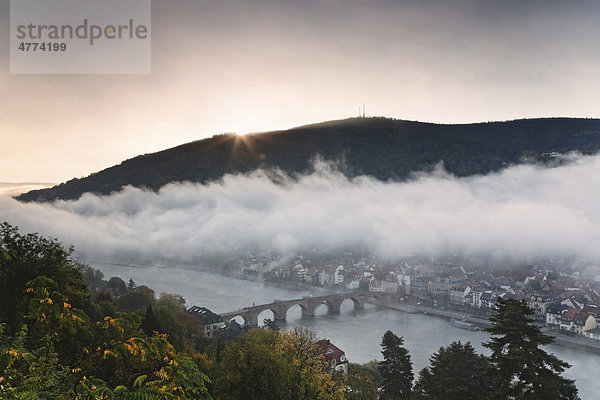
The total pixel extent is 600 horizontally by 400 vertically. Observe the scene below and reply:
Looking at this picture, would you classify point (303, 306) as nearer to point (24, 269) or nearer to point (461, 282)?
point (461, 282)

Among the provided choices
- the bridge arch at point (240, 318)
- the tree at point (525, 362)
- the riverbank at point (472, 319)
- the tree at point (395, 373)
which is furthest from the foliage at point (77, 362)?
the riverbank at point (472, 319)

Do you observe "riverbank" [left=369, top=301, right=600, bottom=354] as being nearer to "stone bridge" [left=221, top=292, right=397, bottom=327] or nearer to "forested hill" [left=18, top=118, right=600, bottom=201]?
"stone bridge" [left=221, top=292, right=397, bottom=327]

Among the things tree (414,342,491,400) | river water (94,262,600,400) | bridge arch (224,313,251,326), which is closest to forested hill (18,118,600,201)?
river water (94,262,600,400)

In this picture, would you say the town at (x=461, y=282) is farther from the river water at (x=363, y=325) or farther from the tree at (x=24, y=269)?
the tree at (x=24, y=269)

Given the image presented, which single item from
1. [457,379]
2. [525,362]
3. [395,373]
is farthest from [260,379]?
[395,373]

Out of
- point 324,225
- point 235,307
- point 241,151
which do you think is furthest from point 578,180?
point 235,307
